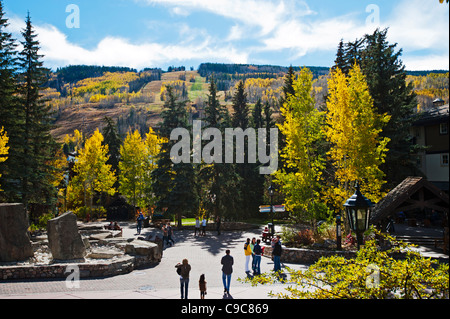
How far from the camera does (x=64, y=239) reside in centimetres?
1697

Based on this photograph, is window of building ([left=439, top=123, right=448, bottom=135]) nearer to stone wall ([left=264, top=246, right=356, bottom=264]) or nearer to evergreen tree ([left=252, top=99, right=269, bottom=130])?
stone wall ([left=264, top=246, right=356, bottom=264])

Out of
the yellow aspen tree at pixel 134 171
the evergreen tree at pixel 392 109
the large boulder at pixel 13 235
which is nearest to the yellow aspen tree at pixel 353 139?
the evergreen tree at pixel 392 109

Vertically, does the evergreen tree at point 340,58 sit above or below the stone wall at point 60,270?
above

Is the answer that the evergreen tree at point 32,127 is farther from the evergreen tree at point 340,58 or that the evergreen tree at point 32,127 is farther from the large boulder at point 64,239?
the evergreen tree at point 340,58

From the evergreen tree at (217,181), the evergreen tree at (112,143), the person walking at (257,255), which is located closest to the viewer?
the person walking at (257,255)

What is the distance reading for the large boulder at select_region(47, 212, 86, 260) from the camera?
55.1ft

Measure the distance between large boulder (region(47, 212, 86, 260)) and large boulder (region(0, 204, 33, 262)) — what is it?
1.11 meters

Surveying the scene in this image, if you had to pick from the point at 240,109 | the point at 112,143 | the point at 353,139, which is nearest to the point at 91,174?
the point at 112,143

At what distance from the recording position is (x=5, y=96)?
2502 centimetres

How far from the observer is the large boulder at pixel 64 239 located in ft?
55.1

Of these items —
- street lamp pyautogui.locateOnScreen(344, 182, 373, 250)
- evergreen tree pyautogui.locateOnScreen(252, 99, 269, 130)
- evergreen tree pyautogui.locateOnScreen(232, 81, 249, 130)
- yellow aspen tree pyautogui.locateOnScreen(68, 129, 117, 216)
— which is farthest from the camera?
evergreen tree pyautogui.locateOnScreen(252, 99, 269, 130)

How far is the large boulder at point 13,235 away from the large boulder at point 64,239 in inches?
43.7

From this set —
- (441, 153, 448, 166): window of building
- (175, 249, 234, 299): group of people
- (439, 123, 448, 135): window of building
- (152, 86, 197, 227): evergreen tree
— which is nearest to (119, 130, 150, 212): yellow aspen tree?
(152, 86, 197, 227): evergreen tree
